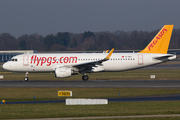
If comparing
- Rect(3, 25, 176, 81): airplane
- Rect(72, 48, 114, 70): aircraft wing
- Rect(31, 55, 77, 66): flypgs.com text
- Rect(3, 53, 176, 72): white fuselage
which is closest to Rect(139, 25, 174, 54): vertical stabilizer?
Rect(3, 25, 176, 81): airplane

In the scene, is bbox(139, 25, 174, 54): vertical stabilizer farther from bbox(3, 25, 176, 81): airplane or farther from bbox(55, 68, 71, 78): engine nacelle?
bbox(55, 68, 71, 78): engine nacelle

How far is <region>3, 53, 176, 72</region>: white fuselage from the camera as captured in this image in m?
43.4

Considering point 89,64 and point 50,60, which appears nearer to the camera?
point 89,64

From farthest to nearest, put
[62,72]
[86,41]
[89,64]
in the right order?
[86,41], [89,64], [62,72]

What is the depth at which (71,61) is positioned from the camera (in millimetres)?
43500

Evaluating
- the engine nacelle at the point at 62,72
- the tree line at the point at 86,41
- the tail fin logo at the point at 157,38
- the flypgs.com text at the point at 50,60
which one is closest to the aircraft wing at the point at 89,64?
the engine nacelle at the point at 62,72

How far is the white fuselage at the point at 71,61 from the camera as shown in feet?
142

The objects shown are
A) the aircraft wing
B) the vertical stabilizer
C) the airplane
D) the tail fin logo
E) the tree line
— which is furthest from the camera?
the tree line

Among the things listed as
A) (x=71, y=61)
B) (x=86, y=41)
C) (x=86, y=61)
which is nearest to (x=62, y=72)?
(x=71, y=61)

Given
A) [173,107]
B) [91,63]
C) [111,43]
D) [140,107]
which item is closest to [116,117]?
[140,107]

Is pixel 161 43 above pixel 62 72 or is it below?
above

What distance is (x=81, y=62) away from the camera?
43656mm

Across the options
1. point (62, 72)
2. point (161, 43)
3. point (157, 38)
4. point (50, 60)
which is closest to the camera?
point (62, 72)

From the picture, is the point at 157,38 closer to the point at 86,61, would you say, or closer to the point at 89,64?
the point at 86,61
